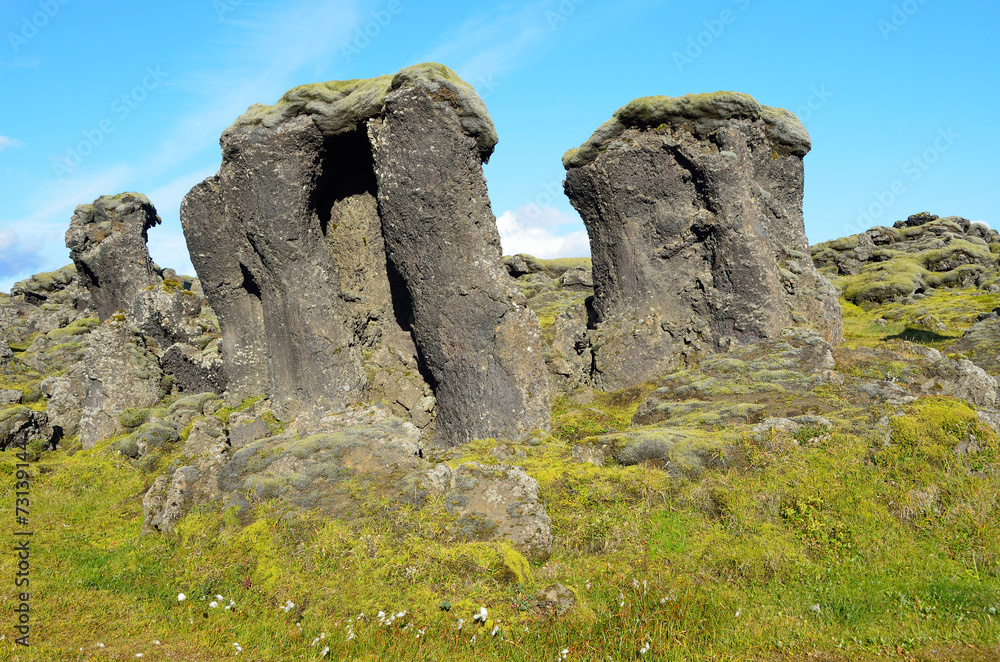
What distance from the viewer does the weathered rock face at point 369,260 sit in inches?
707

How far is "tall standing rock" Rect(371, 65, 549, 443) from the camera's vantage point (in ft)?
58.4

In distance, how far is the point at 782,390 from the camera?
17.0 meters

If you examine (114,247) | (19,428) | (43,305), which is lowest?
(19,428)

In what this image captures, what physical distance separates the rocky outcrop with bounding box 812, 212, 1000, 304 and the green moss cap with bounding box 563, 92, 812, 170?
138ft

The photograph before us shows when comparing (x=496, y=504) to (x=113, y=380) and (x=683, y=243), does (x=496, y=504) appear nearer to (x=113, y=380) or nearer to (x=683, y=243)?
(x=683, y=243)

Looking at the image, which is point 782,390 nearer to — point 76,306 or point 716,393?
point 716,393

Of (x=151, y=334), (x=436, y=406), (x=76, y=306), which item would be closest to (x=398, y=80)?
(x=436, y=406)

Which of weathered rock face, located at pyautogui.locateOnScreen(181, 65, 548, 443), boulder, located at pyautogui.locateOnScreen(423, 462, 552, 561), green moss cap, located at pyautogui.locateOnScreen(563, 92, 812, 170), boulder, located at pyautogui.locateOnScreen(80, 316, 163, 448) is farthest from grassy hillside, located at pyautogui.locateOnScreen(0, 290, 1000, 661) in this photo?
green moss cap, located at pyautogui.locateOnScreen(563, 92, 812, 170)

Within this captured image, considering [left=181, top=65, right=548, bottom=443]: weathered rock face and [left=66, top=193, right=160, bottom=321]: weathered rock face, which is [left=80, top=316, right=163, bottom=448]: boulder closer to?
[left=181, top=65, right=548, bottom=443]: weathered rock face

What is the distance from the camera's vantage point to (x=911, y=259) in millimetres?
72625

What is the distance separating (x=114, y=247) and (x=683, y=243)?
39.5 meters

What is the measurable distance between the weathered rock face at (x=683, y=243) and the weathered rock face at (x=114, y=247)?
3391cm

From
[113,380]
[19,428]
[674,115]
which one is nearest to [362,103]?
[674,115]

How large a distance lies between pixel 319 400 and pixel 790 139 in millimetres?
23490
